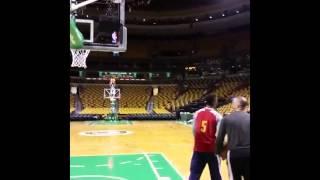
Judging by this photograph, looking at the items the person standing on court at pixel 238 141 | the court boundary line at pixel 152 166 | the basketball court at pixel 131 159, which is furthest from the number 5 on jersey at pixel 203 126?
the court boundary line at pixel 152 166

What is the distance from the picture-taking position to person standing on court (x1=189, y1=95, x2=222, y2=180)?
4520mm

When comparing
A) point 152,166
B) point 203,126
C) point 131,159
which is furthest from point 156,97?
point 203,126

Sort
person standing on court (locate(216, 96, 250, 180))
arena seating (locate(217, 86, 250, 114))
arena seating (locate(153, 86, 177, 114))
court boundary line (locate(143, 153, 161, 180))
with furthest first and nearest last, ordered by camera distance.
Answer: arena seating (locate(153, 86, 177, 114)), arena seating (locate(217, 86, 250, 114)), court boundary line (locate(143, 153, 161, 180)), person standing on court (locate(216, 96, 250, 180))

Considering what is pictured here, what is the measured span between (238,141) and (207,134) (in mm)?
725

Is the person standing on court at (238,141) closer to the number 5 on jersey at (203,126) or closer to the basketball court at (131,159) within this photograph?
the number 5 on jersey at (203,126)

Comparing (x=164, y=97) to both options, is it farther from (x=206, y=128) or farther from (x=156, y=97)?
(x=206, y=128)

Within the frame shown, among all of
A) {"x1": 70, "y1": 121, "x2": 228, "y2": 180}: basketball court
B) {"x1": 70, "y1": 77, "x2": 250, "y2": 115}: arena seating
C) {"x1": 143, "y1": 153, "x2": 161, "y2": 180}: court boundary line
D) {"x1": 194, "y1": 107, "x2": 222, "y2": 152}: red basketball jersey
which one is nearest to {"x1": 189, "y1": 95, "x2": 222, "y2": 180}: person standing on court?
{"x1": 194, "y1": 107, "x2": 222, "y2": 152}: red basketball jersey

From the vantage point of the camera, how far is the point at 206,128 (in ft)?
14.9

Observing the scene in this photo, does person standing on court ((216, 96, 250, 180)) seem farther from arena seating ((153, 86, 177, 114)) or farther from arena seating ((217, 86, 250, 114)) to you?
arena seating ((153, 86, 177, 114))
